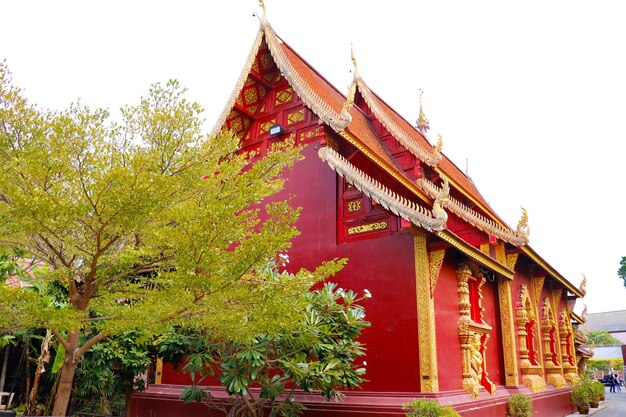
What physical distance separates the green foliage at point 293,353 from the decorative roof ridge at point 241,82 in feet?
15.6

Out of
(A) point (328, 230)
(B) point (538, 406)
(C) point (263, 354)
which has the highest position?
(A) point (328, 230)

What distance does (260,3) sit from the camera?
30.4ft

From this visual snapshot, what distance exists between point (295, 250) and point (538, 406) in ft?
19.4

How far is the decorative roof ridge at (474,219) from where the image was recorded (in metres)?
8.19

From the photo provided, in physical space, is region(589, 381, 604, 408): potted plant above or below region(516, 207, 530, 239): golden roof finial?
below

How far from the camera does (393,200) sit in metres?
6.82

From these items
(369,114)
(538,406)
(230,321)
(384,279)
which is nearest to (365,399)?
(384,279)

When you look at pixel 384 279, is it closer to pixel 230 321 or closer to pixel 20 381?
pixel 230 321

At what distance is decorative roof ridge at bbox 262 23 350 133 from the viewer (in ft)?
26.0

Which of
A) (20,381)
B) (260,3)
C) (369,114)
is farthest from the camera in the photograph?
(369,114)

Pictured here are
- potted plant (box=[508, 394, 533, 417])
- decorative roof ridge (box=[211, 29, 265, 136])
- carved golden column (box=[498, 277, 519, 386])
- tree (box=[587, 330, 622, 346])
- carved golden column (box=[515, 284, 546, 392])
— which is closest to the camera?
potted plant (box=[508, 394, 533, 417])

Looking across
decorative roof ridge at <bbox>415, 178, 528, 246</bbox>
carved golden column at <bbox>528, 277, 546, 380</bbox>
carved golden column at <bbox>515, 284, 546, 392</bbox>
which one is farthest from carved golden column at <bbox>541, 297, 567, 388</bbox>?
decorative roof ridge at <bbox>415, 178, 528, 246</bbox>

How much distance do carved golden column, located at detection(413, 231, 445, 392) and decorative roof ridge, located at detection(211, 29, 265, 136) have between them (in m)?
4.67

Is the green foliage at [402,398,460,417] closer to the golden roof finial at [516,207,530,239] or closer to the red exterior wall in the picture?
the red exterior wall
